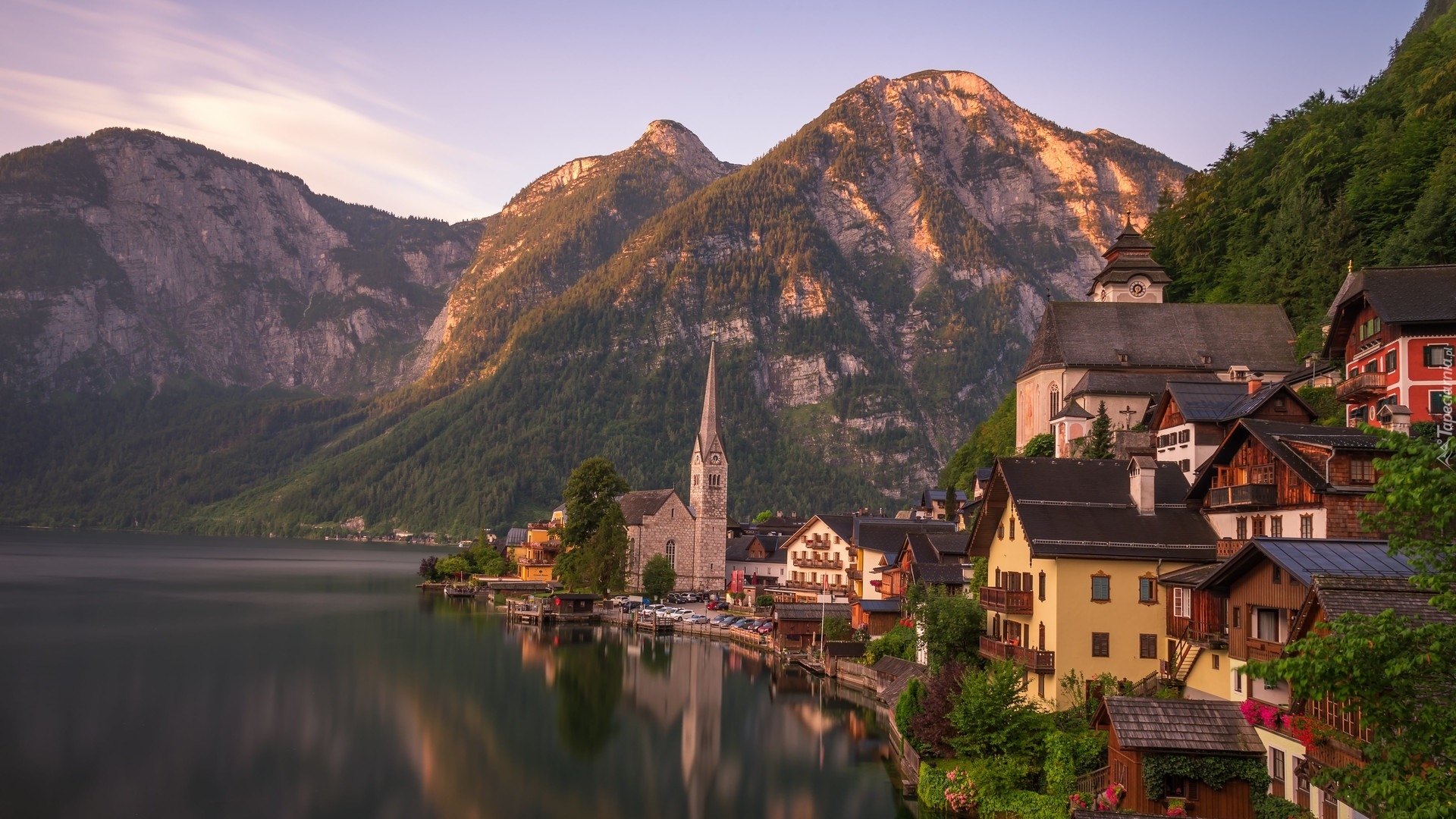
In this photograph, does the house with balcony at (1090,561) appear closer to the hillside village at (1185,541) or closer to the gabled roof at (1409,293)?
the hillside village at (1185,541)

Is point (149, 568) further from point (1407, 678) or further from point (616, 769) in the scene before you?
point (1407, 678)

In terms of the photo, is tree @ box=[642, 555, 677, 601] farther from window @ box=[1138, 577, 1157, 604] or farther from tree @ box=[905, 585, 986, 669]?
window @ box=[1138, 577, 1157, 604]

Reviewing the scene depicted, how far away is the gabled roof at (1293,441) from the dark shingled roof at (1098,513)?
193 centimetres

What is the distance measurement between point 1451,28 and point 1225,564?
8001 centimetres

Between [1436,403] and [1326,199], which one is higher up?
[1326,199]

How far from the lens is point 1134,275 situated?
89562 millimetres

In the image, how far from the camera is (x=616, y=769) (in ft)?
156

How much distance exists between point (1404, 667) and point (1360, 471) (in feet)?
66.3

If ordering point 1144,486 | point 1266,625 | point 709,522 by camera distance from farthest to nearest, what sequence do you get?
point 709,522
point 1144,486
point 1266,625

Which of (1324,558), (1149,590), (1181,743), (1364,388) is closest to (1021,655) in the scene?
(1149,590)

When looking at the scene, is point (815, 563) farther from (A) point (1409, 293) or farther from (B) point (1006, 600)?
(A) point (1409, 293)

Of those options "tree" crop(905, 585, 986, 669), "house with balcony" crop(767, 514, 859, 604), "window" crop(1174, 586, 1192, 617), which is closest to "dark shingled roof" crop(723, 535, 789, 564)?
"house with balcony" crop(767, 514, 859, 604)

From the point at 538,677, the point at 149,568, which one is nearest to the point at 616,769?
the point at 538,677

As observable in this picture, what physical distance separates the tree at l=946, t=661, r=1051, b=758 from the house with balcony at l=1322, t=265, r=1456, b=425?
17.5 m
